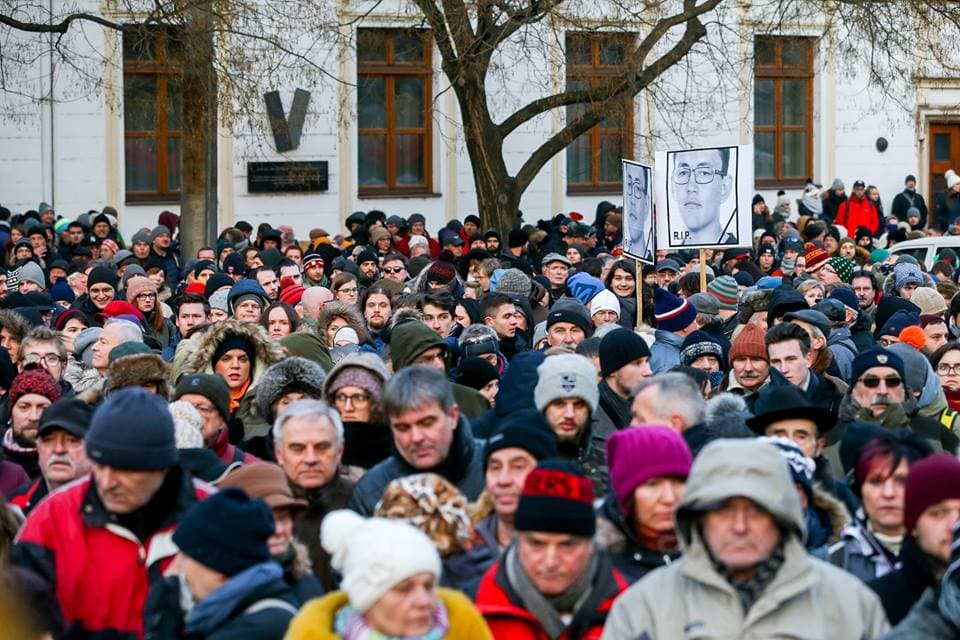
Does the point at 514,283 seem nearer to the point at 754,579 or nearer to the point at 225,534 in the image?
the point at 225,534

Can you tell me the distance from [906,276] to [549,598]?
11.0 m

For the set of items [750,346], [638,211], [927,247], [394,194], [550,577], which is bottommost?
[550,577]

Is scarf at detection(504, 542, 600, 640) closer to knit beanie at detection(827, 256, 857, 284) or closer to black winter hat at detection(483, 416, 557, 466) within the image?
black winter hat at detection(483, 416, 557, 466)

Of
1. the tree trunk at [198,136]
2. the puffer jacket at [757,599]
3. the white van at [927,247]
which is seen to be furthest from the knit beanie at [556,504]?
the white van at [927,247]

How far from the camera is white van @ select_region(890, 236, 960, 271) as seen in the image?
71.3 feet

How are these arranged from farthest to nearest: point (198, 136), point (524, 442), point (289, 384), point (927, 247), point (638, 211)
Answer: point (927, 247)
point (198, 136)
point (638, 211)
point (289, 384)
point (524, 442)

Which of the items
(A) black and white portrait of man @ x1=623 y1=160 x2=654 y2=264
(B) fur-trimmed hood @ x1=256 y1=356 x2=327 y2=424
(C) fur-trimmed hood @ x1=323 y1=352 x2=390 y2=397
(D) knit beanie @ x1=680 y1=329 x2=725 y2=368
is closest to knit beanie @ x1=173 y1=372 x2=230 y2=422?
(B) fur-trimmed hood @ x1=256 y1=356 x2=327 y2=424

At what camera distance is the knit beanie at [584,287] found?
14.5 metres

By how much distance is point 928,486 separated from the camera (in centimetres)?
549

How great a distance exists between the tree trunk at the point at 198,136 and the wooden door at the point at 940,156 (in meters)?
16.0

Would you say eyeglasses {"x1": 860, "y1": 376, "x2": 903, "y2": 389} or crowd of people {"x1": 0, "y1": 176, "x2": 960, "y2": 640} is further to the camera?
eyeglasses {"x1": 860, "y1": 376, "x2": 903, "y2": 389}

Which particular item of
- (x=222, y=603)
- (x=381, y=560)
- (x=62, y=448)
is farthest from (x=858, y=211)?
(x=381, y=560)

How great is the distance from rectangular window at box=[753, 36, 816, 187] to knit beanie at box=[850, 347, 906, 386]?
23.6 m

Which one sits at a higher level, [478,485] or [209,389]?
[209,389]
